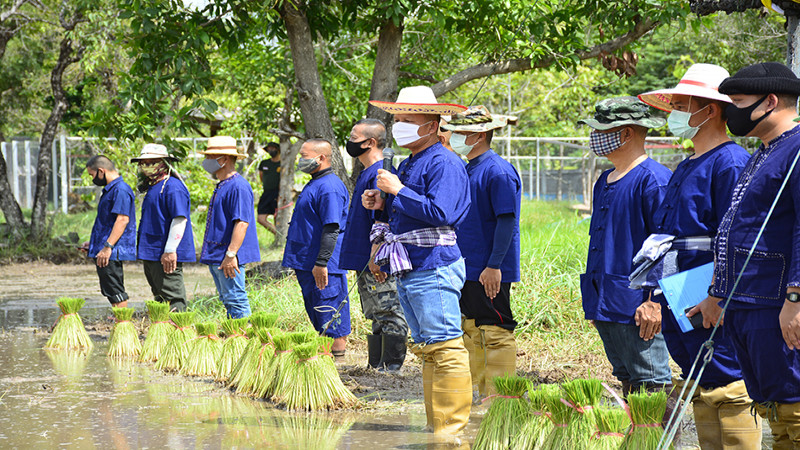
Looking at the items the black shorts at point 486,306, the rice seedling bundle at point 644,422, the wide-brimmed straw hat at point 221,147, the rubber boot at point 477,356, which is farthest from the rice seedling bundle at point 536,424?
the wide-brimmed straw hat at point 221,147

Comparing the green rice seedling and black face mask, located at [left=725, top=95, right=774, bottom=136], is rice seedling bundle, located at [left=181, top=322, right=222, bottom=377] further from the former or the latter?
black face mask, located at [left=725, top=95, right=774, bottom=136]

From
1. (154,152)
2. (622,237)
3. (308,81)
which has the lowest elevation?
(622,237)

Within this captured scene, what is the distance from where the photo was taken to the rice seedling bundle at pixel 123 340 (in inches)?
317

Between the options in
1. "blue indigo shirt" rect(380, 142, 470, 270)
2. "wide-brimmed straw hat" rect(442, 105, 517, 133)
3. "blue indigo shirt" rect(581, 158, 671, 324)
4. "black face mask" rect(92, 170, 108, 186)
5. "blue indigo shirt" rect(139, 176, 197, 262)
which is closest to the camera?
"blue indigo shirt" rect(581, 158, 671, 324)

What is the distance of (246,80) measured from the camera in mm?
13227

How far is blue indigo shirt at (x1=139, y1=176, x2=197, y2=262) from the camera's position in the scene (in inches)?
344

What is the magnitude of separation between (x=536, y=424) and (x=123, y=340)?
4.96m

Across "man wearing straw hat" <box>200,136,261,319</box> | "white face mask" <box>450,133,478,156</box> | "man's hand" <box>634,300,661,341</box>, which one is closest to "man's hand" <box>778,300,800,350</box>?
"man's hand" <box>634,300,661,341</box>

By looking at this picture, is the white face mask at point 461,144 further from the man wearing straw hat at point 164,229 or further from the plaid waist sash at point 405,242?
the man wearing straw hat at point 164,229

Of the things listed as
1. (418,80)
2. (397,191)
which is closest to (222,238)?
(397,191)

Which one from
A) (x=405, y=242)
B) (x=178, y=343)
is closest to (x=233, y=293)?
(x=178, y=343)

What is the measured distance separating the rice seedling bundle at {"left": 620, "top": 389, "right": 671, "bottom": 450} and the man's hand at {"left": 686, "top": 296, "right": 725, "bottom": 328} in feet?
1.31

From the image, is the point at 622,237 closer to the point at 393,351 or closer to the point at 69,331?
the point at 393,351

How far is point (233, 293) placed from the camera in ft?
26.6
